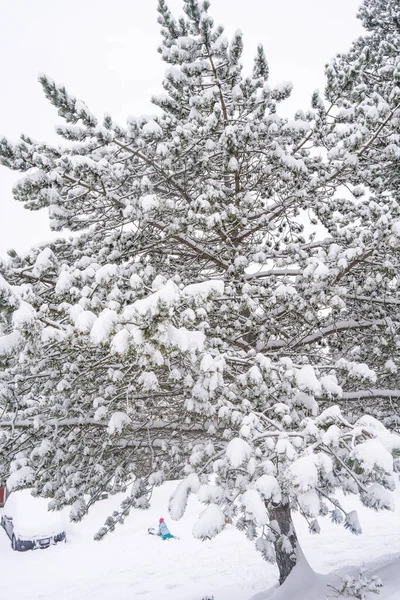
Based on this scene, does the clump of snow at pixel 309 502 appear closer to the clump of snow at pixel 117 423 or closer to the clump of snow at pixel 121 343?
the clump of snow at pixel 121 343

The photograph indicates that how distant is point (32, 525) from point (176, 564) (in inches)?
209

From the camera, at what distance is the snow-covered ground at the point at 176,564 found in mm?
7484

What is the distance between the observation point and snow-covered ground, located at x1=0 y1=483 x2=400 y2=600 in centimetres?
748

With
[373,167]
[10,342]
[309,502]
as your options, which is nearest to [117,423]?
[10,342]

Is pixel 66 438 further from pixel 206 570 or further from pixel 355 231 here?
pixel 206 570

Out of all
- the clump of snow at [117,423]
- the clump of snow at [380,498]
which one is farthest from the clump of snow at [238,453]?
the clump of snow at [117,423]

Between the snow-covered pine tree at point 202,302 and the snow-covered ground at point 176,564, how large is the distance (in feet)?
8.94

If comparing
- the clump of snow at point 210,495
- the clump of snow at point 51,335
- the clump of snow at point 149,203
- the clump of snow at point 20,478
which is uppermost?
the clump of snow at point 149,203

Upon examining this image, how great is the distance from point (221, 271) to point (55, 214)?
2.80 meters

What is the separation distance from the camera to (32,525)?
1198 centimetres

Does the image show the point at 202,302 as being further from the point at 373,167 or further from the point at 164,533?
the point at 164,533

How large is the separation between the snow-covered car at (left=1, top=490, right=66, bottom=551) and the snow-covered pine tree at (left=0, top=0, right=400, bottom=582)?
8721mm

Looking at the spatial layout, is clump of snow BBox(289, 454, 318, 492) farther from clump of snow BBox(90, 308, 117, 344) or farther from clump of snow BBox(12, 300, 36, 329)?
clump of snow BBox(12, 300, 36, 329)

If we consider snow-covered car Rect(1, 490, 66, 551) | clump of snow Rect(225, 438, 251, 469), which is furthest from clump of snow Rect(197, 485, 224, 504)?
snow-covered car Rect(1, 490, 66, 551)
